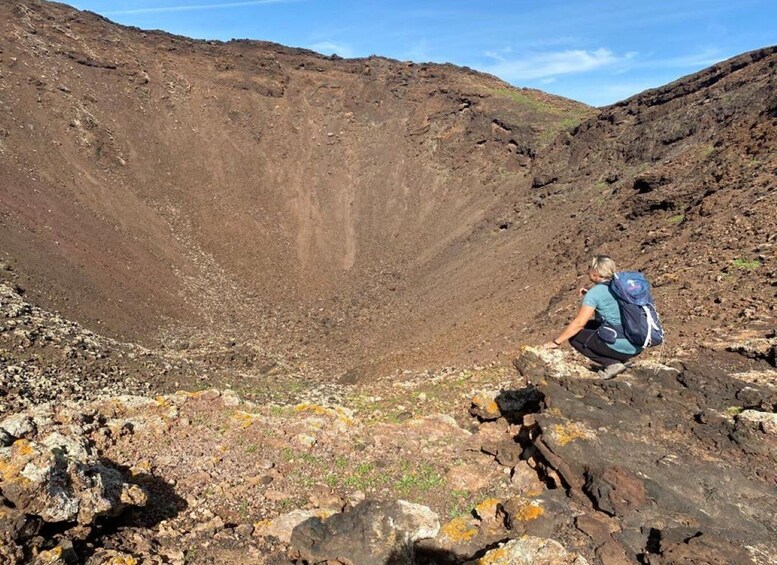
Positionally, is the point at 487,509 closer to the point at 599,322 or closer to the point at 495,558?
the point at 495,558

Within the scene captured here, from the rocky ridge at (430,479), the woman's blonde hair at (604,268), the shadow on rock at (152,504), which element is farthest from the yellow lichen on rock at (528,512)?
the shadow on rock at (152,504)

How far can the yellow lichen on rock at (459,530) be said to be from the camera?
4.80 m

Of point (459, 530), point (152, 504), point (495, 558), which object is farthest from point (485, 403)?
point (152, 504)

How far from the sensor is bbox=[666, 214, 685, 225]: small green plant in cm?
1528

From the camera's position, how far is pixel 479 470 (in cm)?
612

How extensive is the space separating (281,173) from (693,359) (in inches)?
1062

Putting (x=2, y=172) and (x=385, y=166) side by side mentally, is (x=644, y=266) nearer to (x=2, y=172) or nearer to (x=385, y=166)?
(x=385, y=166)

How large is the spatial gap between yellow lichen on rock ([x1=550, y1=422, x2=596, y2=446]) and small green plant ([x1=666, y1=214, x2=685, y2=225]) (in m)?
12.3

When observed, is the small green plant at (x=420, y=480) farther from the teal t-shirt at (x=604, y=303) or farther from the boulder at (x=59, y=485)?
the boulder at (x=59, y=485)

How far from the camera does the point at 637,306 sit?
4824 mm

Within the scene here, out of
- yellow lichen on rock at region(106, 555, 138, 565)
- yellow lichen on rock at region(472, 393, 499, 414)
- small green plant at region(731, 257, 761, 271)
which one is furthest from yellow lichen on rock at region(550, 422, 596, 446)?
small green plant at region(731, 257, 761, 271)

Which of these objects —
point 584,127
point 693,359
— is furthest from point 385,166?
point 693,359

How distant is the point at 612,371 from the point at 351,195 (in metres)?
26.1

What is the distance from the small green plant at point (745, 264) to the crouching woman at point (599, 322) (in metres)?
7.13
